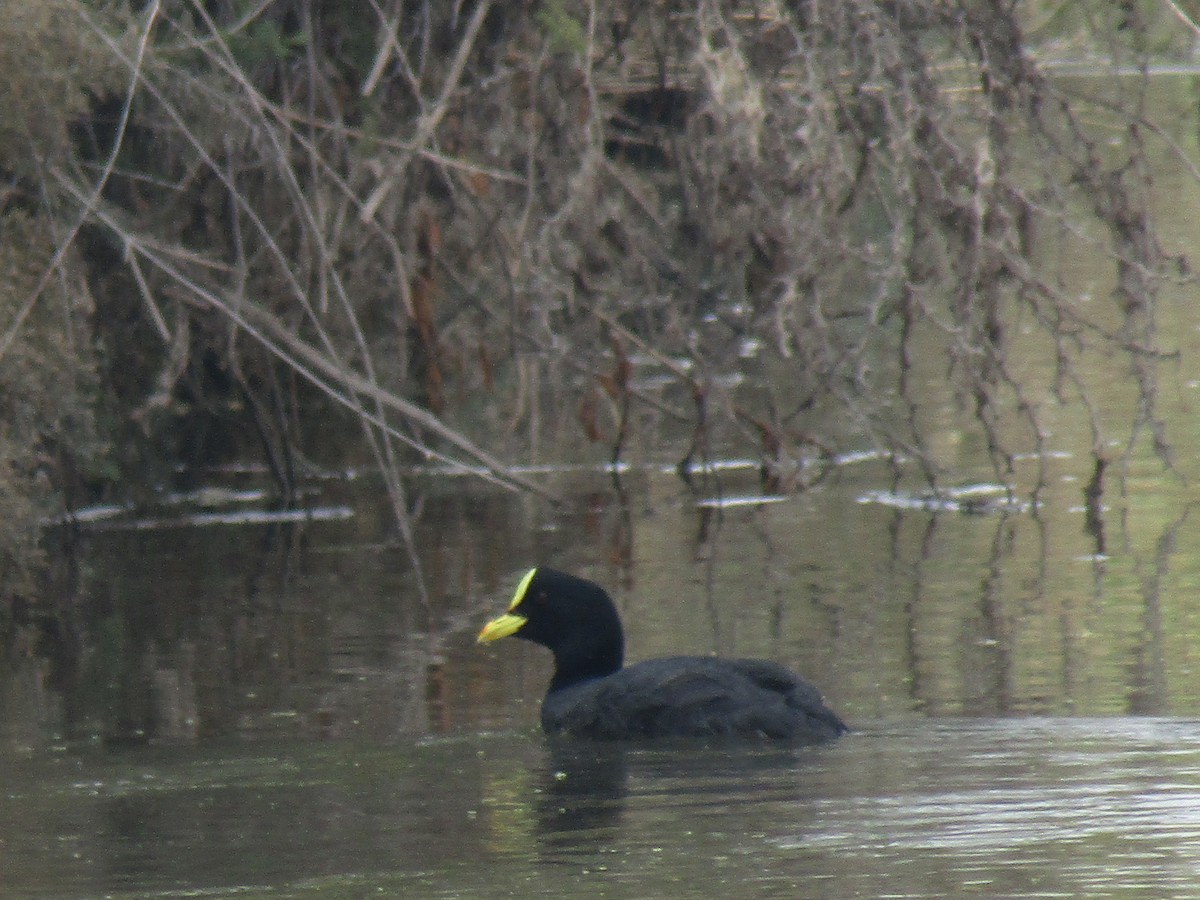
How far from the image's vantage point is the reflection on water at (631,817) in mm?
7195

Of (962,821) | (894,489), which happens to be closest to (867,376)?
(894,489)

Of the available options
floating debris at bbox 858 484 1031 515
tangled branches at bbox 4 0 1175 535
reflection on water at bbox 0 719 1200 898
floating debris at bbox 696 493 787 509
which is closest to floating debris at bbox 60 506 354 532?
tangled branches at bbox 4 0 1175 535

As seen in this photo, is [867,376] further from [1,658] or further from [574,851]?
[574,851]

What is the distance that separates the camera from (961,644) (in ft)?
34.4

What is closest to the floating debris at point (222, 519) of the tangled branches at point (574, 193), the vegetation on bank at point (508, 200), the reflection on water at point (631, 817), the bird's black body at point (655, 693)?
the vegetation on bank at point (508, 200)

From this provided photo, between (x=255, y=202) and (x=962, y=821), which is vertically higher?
(x=255, y=202)

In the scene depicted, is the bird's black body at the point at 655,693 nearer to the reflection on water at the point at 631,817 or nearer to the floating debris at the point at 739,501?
the reflection on water at the point at 631,817

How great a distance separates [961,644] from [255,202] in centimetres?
517

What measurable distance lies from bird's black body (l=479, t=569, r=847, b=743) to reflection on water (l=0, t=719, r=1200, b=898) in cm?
12

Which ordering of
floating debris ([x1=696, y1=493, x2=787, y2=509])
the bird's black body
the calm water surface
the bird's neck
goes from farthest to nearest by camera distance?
floating debris ([x1=696, y1=493, x2=787, y2=509]) < the bird's neck < the bird's black body < the calm water surface

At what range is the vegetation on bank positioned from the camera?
473 inches

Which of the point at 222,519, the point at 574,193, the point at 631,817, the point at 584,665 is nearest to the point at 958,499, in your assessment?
the point at 574,193

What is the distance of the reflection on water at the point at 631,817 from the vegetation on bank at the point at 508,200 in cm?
266

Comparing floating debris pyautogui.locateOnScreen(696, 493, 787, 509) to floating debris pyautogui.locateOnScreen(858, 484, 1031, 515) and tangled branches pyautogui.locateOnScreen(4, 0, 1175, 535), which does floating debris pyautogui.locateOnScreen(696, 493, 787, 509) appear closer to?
tangled branches pyautogui.locateOnScreen(4, 0, 1175, 535)
